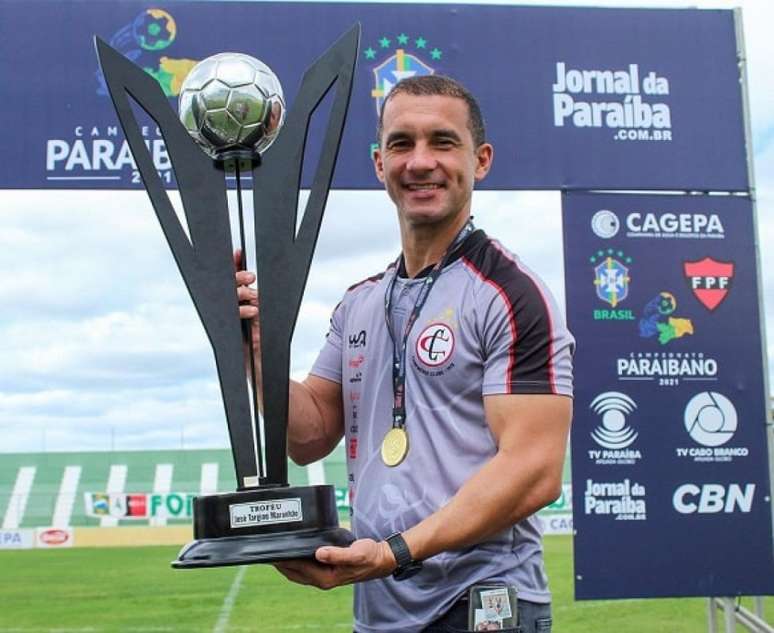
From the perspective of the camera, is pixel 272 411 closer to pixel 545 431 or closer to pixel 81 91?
pixel 545 431

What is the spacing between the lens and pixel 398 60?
13.5ft

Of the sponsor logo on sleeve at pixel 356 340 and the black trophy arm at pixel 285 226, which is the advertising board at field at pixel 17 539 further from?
the black trophy arm at pixel 285 226

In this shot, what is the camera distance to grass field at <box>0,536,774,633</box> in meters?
6.43

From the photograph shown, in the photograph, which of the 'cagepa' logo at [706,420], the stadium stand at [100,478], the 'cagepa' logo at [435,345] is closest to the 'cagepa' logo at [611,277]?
the 'cagepa' logo at [706,420]

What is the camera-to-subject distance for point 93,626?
670cm

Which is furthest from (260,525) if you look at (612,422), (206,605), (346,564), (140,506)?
(140,506)

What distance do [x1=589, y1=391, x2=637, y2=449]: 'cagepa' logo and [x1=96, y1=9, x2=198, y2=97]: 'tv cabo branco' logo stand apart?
233 centimetres

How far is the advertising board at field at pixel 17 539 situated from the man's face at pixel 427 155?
51.4ft

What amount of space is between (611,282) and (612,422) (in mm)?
621

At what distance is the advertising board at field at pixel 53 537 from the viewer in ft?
51.5

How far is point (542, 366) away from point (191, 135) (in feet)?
2.50

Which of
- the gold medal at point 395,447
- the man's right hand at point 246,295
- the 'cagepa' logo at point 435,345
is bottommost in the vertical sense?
the gold medal at point 395,447

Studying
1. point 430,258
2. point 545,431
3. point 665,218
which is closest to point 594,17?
point 665,218

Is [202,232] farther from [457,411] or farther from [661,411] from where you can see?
[661,411]
